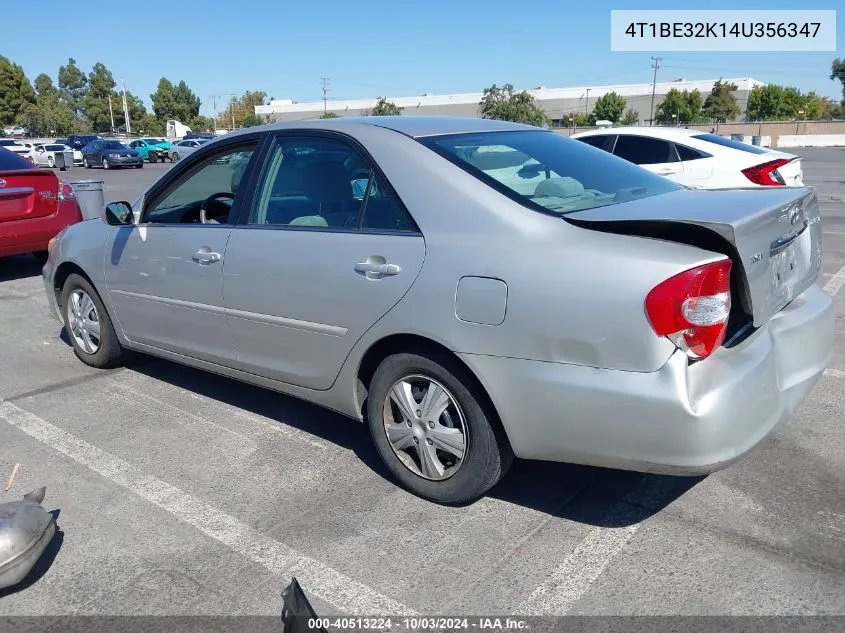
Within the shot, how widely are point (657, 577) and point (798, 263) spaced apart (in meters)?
1.39

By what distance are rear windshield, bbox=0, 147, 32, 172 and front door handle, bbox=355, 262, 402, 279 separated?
639 cm

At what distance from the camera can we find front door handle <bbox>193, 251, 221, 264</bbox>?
389 centimetres

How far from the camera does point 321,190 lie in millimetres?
3643

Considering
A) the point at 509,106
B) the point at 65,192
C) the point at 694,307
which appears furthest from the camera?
the point at 509,106

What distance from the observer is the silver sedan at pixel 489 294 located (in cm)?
254

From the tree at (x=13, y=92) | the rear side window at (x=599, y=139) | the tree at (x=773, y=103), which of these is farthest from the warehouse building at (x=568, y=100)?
the rear side window at (x=599, y=139)

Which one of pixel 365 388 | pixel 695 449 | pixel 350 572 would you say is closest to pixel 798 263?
pixel 695 449

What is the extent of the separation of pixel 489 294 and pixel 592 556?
1.07 metres

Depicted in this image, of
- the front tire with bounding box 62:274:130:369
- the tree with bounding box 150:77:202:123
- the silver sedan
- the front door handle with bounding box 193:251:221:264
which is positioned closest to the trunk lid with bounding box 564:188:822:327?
the silver sedan

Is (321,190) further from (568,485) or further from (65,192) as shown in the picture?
(65,192)

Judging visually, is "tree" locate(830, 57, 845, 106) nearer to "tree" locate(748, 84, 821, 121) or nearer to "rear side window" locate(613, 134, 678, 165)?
"tree" locate(748, 84, 821, 121)

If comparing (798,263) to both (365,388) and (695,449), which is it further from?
(365,388)

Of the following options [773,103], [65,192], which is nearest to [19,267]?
[65,192]

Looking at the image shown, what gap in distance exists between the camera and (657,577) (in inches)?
106
